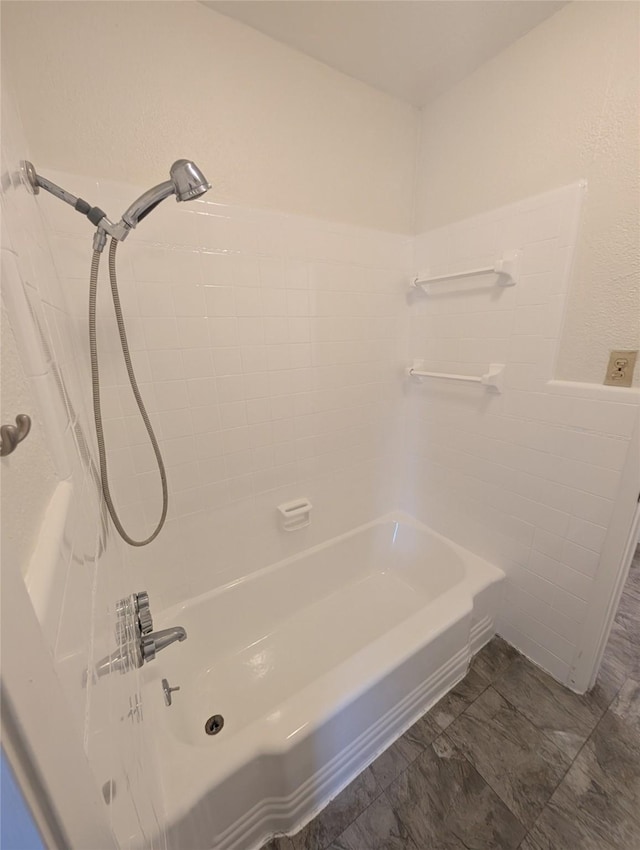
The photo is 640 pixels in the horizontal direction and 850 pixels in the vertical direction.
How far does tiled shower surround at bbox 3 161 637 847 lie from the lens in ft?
3.60

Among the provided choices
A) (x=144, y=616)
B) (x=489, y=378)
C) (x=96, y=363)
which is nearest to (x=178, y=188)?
(x=96, y=363)

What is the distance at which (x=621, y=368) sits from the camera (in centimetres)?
106

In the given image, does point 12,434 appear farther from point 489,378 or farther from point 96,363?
point 489,378

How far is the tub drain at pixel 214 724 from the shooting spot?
1149 millimetres

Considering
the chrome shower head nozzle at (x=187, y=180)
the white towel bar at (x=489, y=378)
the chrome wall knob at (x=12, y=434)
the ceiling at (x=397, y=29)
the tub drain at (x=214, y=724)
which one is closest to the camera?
the chrome wall knob at (x=12, y=434)

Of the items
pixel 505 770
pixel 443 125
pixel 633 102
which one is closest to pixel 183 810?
pixel 505 770

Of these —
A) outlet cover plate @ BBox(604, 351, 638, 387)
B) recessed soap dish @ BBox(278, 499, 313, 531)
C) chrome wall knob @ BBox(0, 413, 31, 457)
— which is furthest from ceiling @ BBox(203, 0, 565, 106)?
recessed soap dish @ BBox(278, 499, 313, 531)

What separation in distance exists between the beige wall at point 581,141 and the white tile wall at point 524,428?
59 millimetres

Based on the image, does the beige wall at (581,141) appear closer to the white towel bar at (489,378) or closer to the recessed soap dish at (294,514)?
the white towel bar at (489,378)

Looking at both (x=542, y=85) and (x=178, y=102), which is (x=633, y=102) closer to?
(x=542, y=85)

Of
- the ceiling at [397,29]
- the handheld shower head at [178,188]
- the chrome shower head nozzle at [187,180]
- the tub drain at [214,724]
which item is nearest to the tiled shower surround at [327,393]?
the handheld shower head at [178,188]

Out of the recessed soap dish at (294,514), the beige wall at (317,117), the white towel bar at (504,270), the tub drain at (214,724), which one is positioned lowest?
the tub drain at (214,724)

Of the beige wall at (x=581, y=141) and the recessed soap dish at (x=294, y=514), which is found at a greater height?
the beige wall at (x=581, y=141)

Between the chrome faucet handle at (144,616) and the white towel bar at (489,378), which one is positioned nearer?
the chrome faucet handle at (144,616)
